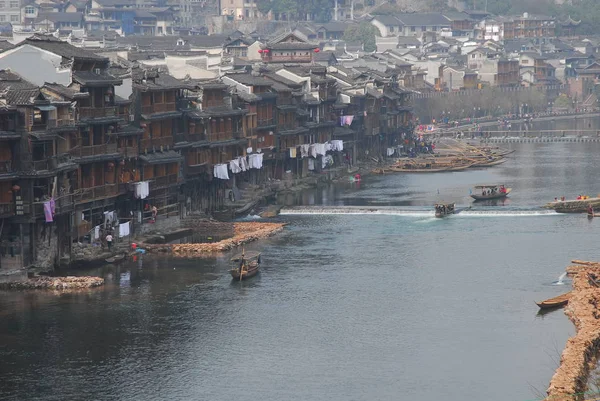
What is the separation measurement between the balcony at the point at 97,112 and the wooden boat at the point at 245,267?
11.4 m

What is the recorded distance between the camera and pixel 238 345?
57.0m

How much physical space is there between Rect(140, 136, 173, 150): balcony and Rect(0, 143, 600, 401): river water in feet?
30.5

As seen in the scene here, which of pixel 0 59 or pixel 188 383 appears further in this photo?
pixel 0 59

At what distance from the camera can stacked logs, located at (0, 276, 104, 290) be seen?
65.6 m

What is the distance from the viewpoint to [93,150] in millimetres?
74625

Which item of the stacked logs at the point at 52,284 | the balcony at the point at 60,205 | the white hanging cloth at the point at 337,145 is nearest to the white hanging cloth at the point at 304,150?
the white hanging cloth at the point at 337,145

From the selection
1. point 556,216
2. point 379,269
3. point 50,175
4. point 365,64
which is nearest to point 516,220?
point 556,216

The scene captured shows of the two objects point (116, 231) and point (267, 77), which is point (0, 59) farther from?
point (267, 77)

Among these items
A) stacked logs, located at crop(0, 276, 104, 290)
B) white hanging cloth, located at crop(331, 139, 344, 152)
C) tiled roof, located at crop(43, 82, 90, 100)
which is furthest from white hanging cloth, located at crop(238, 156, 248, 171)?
stacked logs, located at crop(0, 276, 104, 290)

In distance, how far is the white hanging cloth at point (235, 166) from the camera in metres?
95.4

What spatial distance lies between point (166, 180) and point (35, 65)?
1280cm

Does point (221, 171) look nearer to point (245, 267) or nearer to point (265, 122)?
point (265, 122)

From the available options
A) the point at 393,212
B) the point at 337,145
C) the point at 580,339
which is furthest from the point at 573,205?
the point at 580,339

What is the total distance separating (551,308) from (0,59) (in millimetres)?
32676
